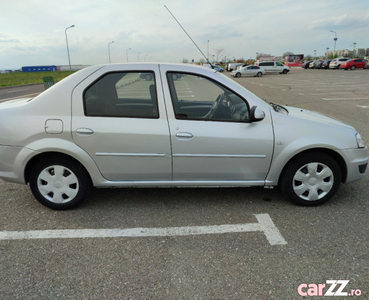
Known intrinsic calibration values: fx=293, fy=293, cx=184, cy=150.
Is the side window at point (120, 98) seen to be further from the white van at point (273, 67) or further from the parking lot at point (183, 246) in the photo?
the white van at point (273, 67)

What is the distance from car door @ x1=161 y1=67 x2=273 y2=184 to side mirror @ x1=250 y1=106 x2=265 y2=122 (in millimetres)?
72

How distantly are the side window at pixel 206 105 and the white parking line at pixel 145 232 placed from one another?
45.1 inches

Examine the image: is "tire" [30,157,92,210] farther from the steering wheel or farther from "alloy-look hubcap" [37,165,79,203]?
the steering wheel

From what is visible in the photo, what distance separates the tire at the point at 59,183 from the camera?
3238mm

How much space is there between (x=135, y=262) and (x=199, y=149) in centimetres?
130

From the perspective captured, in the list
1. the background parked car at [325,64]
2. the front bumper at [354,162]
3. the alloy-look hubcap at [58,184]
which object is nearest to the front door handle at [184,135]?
the alloy-look hubcap at [58,184]

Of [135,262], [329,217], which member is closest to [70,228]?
[135,262]

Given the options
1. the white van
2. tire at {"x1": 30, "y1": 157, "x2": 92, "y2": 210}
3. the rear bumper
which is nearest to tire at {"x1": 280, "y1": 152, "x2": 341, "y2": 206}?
tire at {"x1": 30, "y1": 157, "x2": 92, "y2": 210}

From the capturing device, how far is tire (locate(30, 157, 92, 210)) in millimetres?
3238

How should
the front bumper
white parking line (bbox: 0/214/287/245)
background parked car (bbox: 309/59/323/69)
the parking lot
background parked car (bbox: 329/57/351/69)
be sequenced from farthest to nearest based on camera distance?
background parked car (bbox: 309/59/323/69), background parked car (bbox: 329/57/351/69), the front bumper, white parking line (bbox: 0/214/287/245), the parking lot

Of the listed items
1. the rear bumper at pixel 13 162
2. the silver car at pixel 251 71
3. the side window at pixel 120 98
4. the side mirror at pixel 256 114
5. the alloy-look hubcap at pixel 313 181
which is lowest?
the alloy-look hubcap at pixel 313 181

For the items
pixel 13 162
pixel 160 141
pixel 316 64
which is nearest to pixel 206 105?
pixel 160 141

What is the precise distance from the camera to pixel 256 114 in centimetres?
308

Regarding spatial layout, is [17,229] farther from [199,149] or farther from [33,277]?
[199,149]
